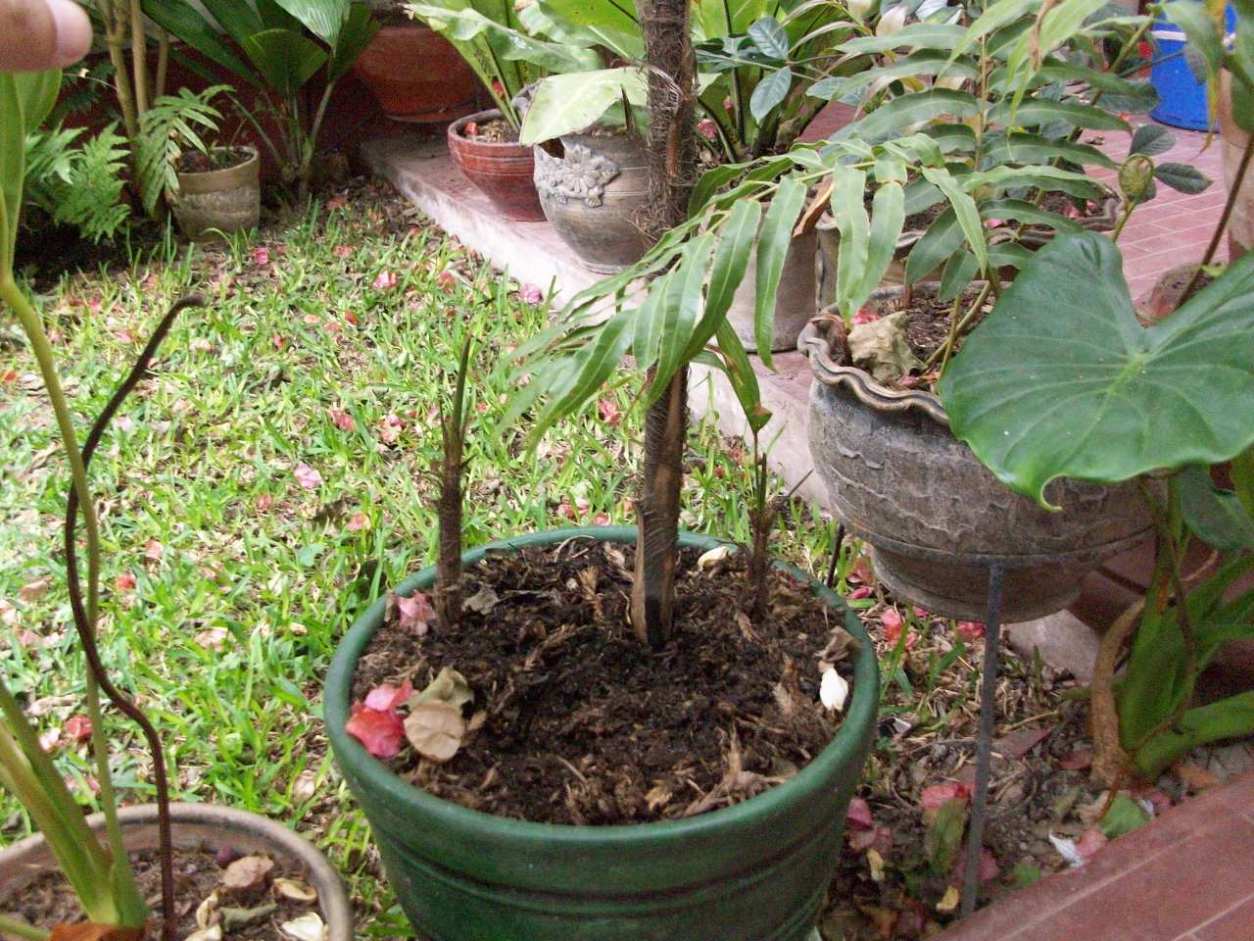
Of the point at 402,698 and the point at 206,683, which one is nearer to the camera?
the point at 402,698

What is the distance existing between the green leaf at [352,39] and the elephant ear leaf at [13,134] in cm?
270

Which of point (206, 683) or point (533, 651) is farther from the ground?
point (533, 651)

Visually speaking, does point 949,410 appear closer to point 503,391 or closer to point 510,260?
point 503,391

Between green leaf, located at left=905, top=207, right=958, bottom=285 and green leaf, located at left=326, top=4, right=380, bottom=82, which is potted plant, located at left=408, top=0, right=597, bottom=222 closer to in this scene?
green leaf, located at left=326, top=4, right=380, bottom=82

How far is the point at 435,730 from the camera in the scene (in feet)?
3.71

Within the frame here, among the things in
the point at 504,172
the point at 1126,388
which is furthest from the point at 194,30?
the point at 1126,388

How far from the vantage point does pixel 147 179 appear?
337 cm

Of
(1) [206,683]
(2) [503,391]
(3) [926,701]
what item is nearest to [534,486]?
(2) [503,391]

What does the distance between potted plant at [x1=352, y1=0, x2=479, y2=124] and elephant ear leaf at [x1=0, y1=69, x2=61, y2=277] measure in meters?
2.95

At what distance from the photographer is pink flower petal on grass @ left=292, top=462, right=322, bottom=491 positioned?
89.4 inches

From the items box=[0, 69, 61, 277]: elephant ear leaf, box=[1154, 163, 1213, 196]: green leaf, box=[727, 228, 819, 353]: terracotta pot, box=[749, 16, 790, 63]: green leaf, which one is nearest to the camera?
box=[0, 69, 61, 277]: elephant ear leaf

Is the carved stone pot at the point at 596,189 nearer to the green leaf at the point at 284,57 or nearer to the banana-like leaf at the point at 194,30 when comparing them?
the green leaf at the point at 284,57

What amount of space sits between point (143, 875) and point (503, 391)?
1.39m

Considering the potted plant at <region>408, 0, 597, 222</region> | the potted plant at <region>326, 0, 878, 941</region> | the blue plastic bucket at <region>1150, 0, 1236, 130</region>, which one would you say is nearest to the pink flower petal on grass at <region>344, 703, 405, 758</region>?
the potted plant at <region>326, 0, 878, 941</region>
